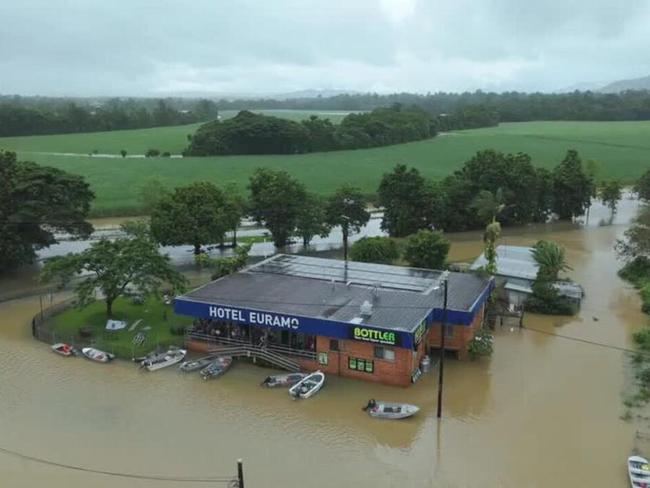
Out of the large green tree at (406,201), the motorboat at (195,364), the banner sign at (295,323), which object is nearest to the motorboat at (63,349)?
the banner sign at (295,323)

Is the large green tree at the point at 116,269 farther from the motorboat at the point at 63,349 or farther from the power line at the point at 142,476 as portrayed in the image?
the power line at the point at 142,476

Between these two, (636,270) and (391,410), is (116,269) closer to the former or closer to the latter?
(391,410)

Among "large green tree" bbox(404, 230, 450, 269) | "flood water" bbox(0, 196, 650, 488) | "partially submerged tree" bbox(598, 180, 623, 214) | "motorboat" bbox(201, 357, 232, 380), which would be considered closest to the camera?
"flood water" bbox(0, 196, 650, 488)

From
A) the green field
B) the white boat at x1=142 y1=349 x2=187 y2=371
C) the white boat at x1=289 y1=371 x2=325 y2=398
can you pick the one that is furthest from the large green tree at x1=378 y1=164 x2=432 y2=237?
the white boat at x1=289 y1=371 x2=325 y2=398

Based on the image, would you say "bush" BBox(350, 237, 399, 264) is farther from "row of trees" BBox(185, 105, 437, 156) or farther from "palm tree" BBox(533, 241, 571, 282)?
"row of trees" BBox(185, 105, 437, 156)

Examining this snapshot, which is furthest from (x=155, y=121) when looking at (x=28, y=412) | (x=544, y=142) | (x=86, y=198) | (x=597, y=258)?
(x=28, y=412)

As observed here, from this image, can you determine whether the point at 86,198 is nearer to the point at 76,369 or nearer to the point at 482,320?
the point at 76,369
